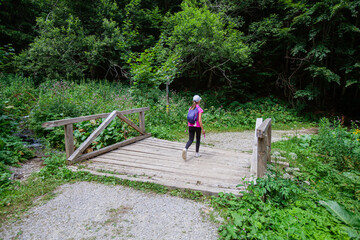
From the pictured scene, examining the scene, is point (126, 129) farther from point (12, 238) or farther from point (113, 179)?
point (12, 238)

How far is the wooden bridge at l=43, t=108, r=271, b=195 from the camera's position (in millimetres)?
3633

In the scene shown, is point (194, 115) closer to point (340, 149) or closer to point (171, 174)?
point (171, 174)

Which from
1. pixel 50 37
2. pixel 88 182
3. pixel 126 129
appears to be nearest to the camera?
pixel 88 182

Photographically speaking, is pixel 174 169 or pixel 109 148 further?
pixel 109 148

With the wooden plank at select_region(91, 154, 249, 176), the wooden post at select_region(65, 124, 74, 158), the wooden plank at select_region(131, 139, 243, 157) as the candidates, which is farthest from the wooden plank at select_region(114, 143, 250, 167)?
the wooden post at select_region(65, 124, 74, 158)

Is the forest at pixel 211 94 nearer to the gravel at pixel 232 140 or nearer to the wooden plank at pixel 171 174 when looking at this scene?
the wooden plank at pixel 171 174

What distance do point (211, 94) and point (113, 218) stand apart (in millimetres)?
13069

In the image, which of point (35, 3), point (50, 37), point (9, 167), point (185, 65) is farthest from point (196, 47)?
point (35, 3)

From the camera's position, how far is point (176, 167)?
14.8 feet

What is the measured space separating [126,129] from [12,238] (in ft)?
14.3

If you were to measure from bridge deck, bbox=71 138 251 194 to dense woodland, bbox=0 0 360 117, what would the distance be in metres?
4.85

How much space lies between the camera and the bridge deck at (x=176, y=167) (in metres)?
3.77

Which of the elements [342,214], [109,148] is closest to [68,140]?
[109,148]

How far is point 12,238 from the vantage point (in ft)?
7.98
